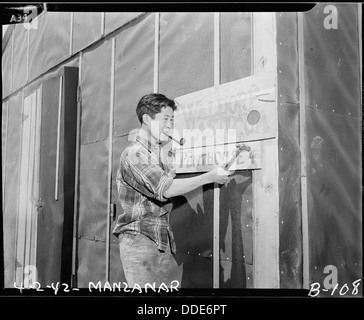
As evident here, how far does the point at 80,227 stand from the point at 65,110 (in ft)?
2.53

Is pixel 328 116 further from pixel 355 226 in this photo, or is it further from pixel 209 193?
pixel 209 193

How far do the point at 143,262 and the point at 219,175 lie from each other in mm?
544

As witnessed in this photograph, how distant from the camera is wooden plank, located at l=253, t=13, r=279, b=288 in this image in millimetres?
1583

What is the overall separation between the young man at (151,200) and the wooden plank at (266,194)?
7.2 inches

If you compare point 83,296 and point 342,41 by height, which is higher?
point 342,41

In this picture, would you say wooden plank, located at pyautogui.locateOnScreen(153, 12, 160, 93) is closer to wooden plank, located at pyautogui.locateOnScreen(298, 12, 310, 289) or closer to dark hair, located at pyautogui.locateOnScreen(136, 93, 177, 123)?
dark hair, located at pyautogui.locateOnScreen(136, 93, 177, 123)

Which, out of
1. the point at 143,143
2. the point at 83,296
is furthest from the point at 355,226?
the point at 83,296

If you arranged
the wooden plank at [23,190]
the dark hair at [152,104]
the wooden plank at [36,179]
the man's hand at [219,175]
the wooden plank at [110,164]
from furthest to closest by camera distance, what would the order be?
the wooden plank at [36,179]
the wooden plank at [23,190]
the wooden plank at [110,164]
the dark hair at [152,104]
the man's hand at [219,175]

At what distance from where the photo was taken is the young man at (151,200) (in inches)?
69.4

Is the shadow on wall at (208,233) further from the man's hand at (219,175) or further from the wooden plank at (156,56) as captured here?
the wooden plank at (156,56)

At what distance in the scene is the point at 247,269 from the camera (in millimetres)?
1635

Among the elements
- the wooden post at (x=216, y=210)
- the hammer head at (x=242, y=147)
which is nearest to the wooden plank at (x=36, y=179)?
the wooden post at (x=216, y=210)

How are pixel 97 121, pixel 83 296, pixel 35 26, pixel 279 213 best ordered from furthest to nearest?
pixel 97 121
pixel 35 26
pixel 83 296
pixel 279 213

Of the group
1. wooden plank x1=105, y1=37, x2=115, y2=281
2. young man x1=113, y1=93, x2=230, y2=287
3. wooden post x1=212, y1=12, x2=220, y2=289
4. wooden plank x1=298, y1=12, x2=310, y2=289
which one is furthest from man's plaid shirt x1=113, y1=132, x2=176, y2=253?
wooden plank x1=298, y1=12, x2=310, y2=289
